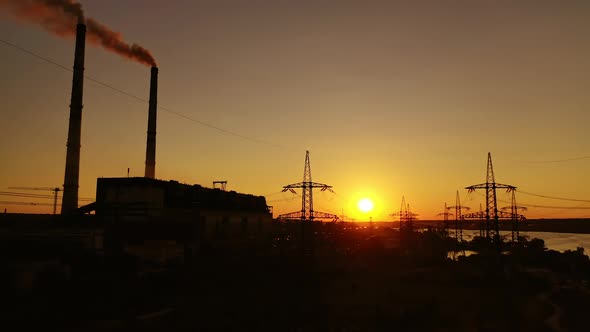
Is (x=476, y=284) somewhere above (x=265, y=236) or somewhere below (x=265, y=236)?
below

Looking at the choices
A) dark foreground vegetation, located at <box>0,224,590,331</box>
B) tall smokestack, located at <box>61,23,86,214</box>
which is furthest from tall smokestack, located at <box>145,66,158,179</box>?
dark foreground vegetation, located at <box>0,224,590,331</box>

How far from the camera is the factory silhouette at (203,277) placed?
81.2 feet

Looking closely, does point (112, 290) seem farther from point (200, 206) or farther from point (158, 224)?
point (200, 206)

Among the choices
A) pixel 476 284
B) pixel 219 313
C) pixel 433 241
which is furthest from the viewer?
pixel 433 241

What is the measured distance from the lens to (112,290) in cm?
2773

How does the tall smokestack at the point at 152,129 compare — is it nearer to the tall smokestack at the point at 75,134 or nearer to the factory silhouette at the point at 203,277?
the factory silhouette at the point at 203,277

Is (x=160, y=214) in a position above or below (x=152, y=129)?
below

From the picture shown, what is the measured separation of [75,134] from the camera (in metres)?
41.2

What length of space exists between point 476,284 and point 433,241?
2414 inches

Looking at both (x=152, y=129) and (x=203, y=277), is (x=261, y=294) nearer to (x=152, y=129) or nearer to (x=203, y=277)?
(x=203, y=277)

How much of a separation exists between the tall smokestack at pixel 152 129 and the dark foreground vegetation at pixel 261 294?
14.8 m

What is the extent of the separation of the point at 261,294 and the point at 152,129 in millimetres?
31599

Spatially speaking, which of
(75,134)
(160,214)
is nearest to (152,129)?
(75,134)

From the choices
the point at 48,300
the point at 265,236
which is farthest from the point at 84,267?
the point at 265,236
